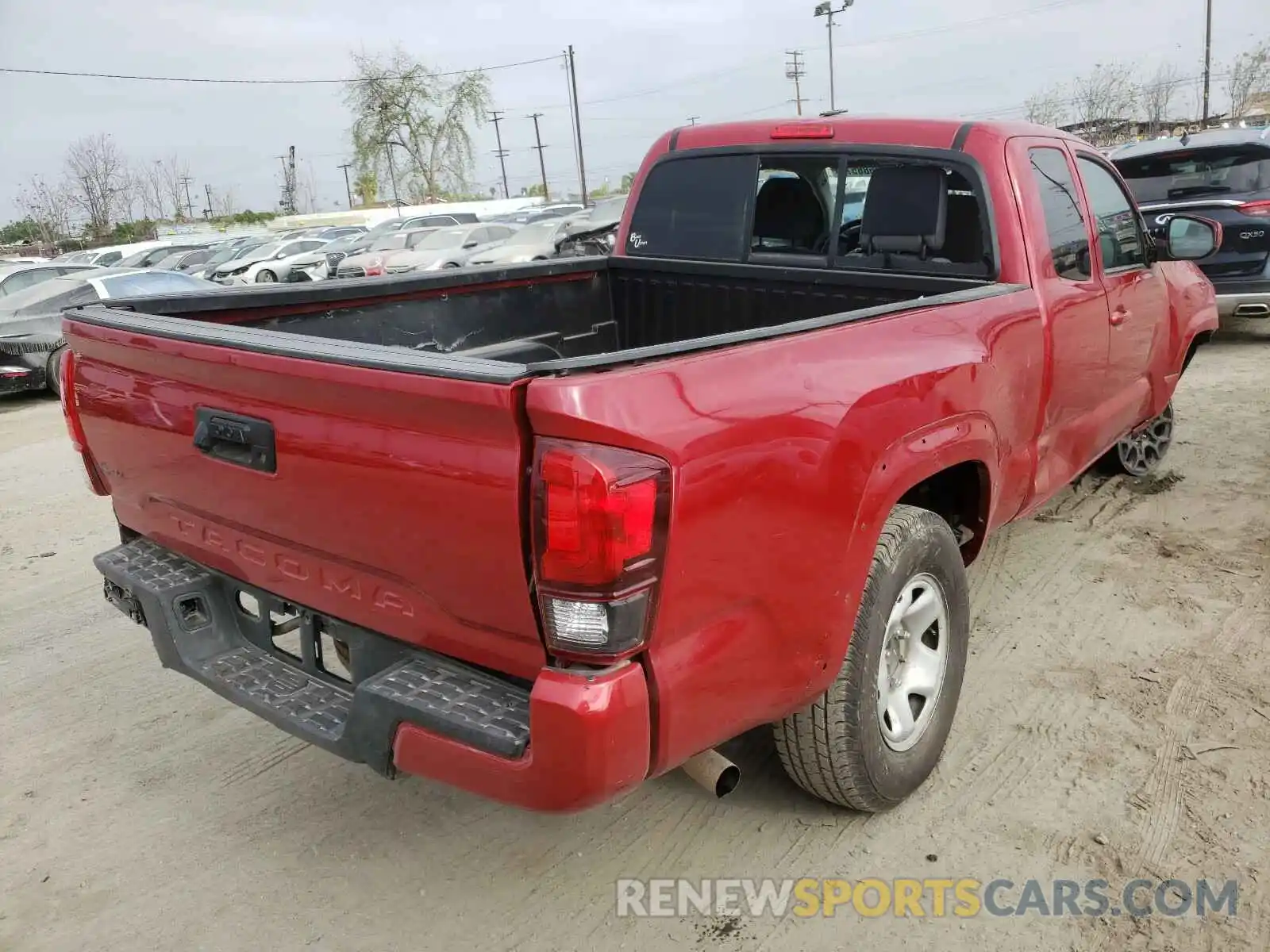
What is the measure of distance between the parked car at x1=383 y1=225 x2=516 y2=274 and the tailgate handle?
1612 cm

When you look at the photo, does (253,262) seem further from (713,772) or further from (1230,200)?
(713,772)

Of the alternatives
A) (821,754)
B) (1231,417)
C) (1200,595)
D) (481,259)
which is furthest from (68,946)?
(481,259)

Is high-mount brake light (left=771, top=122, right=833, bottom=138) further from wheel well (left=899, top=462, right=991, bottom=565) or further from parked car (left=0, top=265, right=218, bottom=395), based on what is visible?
parked car (left=0, top=265, right=218, bottom=395)

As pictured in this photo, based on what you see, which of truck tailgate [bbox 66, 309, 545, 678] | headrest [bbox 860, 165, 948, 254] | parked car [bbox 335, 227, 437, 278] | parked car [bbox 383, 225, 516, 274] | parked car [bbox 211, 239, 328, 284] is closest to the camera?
truck tailgate [bbox 66, 309, 545, 678]

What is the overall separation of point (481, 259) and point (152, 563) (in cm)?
1595

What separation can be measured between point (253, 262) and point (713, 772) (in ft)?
81.0

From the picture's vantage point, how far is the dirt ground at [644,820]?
251 centimetres

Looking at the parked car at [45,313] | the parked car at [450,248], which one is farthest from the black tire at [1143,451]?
the parked car at [450,248]

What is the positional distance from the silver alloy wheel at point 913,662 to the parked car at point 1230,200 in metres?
6.62

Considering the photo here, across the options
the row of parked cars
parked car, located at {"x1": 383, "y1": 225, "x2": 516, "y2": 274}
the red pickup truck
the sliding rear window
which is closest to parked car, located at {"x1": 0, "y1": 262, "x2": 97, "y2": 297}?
the row of parked cars

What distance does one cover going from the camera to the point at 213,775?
322 centimetres

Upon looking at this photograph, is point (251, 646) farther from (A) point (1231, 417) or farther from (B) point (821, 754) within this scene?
(A) point (1231, 417)

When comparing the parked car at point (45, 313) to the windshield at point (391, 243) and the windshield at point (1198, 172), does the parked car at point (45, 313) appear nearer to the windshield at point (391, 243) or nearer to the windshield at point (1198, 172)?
the windshield at point (391, 243)

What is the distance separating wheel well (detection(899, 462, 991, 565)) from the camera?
3174 mm
